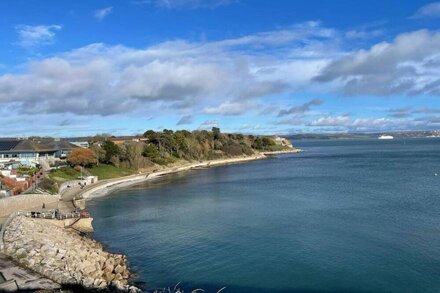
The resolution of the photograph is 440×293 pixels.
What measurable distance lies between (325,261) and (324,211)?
1602cm

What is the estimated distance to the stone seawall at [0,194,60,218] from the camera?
1438 inches

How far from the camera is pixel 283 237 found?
32.5 m

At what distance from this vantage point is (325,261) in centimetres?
2664

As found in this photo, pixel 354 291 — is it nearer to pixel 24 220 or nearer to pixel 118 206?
pixel 24 220

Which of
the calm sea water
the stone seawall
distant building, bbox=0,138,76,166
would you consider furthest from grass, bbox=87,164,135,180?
the stone seawall

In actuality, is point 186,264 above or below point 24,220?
below

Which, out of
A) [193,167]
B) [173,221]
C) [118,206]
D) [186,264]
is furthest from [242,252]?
[193,167]

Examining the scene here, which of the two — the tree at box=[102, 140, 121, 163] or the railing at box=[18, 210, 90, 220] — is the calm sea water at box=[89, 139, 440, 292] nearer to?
the railing at box=[18, 210, 90, 220]

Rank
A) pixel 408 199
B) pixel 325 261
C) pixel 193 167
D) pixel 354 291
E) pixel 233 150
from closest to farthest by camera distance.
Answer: pixel 354 291 → pixel 325 261 → pixel 408 199 → pixel 193 167 → pixel 233 150

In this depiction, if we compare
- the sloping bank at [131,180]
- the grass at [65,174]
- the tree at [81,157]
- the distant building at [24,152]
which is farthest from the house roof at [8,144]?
the sloping bank at [131,180]

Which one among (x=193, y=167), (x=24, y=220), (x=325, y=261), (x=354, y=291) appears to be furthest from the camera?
(x=193, y=167)

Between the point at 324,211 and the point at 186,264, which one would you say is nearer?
the point at 186,264

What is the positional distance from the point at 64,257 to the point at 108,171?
179 ft

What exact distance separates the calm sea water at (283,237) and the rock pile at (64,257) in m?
1.72
